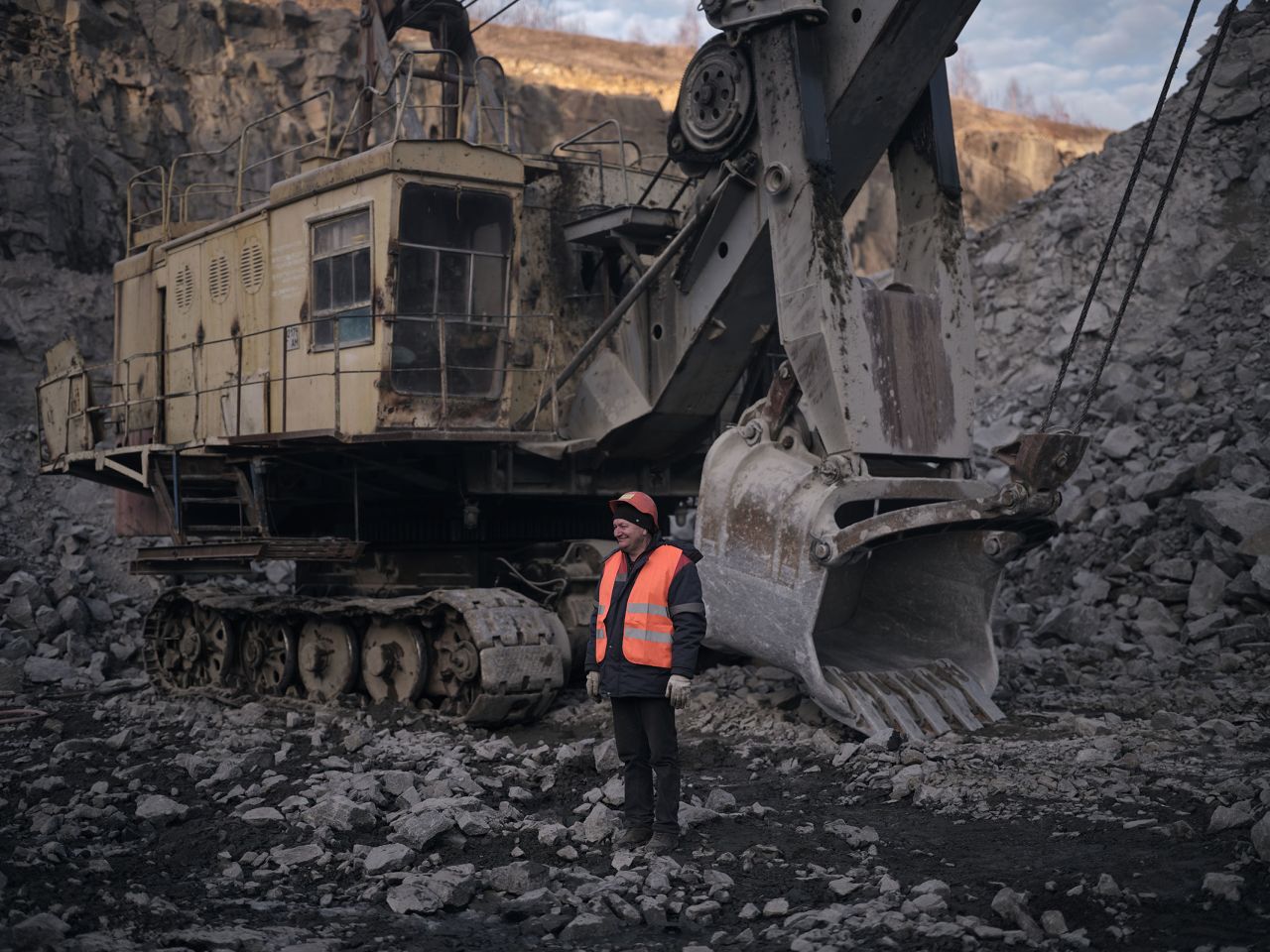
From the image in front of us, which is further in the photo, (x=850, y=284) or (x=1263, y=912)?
(x=850, y=284)

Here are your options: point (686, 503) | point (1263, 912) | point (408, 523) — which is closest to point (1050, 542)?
point (686, 503)

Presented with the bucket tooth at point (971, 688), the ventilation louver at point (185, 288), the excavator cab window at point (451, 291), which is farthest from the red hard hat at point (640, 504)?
the ventilation louver at point (185, 288)

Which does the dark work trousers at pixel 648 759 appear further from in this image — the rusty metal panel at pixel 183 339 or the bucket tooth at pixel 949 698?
the rusty metal panel at pixel 183 339

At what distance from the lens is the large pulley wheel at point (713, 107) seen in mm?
7594

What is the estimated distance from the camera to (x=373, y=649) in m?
9.20

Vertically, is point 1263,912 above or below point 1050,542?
below

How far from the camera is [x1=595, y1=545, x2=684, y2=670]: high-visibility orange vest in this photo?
549 centimetres

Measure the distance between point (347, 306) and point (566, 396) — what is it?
169 cm

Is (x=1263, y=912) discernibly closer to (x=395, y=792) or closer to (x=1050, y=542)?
(x=395, y=792)

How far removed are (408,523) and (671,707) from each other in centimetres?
510

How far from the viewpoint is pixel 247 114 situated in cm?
2014

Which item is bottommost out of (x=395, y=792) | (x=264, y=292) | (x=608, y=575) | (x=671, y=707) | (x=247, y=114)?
(x=395, y=792)

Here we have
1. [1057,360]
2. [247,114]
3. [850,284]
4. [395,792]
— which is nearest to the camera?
[395,792]

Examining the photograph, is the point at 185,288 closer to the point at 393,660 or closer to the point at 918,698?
the point at 393,660
